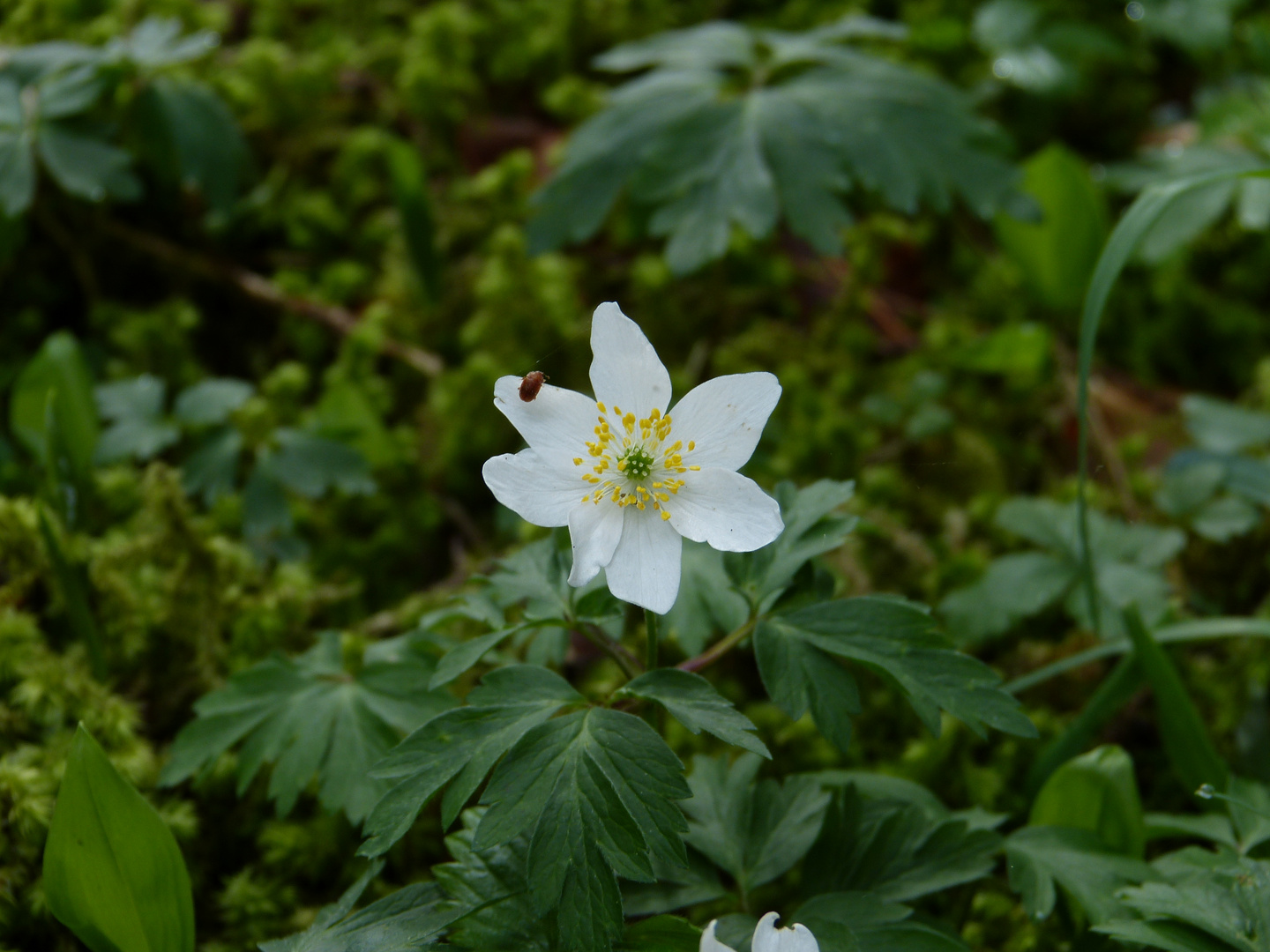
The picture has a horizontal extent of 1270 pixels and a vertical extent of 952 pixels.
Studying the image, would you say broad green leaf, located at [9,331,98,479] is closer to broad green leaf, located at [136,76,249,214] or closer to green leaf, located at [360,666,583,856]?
broad green leaf, located at [136,76,249,214]

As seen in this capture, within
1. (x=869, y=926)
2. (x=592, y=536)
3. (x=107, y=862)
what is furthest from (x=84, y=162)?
(x=869, y=926)

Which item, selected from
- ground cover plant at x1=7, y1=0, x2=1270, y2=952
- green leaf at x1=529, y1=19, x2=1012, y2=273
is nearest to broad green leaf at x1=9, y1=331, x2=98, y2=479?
ground cover plant at x1=7, y1=0, x2=1270, y2=952

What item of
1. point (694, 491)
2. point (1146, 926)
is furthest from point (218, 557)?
point (1146, 926)

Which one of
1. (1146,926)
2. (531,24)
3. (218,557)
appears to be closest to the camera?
(1146,926)

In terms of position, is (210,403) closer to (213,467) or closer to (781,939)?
(213,467)

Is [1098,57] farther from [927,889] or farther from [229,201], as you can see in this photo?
[927,889]

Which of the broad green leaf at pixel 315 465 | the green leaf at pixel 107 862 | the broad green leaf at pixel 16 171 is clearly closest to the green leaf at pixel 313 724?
the green leaf at pixel 107 862

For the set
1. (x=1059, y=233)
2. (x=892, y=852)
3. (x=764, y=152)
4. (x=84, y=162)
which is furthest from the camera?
(x=1059, y=233)
